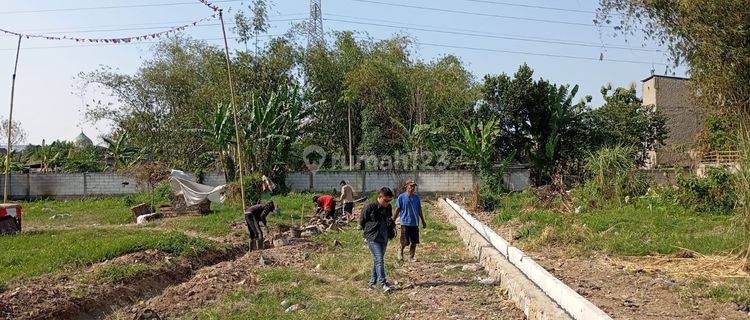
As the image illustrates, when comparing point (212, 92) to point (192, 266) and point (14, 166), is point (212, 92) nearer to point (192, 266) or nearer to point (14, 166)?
point (14, 166)

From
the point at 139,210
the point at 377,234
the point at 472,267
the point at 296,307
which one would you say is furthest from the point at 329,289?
the point at 139,210

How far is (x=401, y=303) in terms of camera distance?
8.13 meters

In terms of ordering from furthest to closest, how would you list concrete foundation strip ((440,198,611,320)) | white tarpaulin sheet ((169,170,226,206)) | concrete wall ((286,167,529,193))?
concrete wall ((286,167,529,193))
white tarpaulin sheet ((169,170,226,206))
concrete foundation strip ((440,198,611,320))

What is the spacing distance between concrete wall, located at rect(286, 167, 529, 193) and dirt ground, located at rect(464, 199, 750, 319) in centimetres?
1804

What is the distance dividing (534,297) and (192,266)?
7.32 meters

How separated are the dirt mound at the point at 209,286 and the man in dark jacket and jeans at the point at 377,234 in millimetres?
1834

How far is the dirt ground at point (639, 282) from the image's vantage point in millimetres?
6457

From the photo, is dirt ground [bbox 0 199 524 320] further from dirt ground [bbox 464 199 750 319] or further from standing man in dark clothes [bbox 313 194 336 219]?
standing man in dark clothes [bbox 313 194 336 219]

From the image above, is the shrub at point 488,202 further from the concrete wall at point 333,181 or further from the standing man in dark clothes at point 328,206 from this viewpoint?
the concrete wall at point 333,181

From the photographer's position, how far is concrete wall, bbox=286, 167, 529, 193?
93.8ft

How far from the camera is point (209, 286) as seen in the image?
9367 mm

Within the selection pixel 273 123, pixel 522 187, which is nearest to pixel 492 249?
pixel 273 123

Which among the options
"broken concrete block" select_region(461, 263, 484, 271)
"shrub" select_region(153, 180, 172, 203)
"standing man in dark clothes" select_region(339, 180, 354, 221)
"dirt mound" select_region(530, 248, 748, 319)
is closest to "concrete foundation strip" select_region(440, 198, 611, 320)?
"dirt mound" select_region(530, 248, 748, 319)

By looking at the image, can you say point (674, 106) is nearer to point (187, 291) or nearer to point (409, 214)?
point (409, 214)
